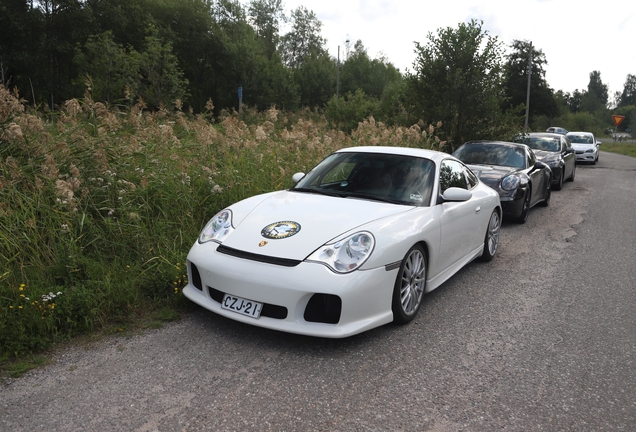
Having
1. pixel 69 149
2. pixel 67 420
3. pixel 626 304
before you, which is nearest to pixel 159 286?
pixel 67 420

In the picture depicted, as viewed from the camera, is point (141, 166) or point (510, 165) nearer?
point (141, 166)

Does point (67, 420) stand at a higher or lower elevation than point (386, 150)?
lower

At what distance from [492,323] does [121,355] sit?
9.58 ft

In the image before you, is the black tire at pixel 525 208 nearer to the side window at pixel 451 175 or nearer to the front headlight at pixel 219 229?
the side window at pixel 451 175

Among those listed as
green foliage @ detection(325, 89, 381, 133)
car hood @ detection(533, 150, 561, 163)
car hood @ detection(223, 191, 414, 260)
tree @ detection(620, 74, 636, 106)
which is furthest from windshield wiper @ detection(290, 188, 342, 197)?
tree @ detection(620, 74, 636, 106)

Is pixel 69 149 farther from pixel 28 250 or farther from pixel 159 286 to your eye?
pixel 159 286

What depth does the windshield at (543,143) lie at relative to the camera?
14.6 metres

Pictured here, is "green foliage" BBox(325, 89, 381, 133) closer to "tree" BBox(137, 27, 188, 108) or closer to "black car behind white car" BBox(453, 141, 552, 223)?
"tree" BBox(137, 27, 188, 108)

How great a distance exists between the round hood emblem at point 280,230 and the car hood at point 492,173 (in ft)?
18.9

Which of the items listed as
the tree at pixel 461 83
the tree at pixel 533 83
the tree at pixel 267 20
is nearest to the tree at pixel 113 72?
the tree at pixel 461 83

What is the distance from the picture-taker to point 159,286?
460 centimetres

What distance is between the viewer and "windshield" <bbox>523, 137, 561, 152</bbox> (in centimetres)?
1459

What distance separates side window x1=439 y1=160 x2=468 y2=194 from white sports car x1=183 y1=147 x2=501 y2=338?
0.02 meters

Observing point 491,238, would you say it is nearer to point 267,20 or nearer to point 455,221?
point 455,221
